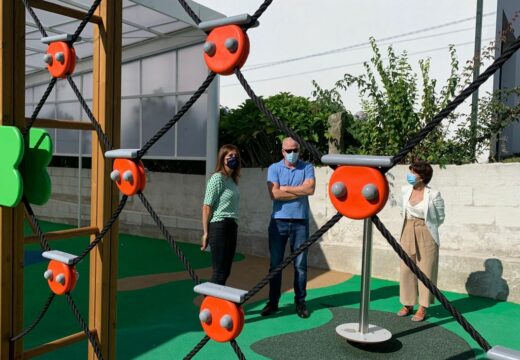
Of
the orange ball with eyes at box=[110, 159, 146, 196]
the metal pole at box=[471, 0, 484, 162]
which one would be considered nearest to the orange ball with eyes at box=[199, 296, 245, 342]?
the orange ball with eyes at box=[110, 159, 146, 196]

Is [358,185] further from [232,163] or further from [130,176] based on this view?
[232,163]

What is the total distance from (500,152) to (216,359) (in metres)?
4.11

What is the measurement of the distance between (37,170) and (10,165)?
0.10 metres

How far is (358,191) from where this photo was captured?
0.77 m

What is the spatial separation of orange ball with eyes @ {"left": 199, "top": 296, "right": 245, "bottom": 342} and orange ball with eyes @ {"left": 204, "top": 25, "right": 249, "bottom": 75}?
44 centimetres

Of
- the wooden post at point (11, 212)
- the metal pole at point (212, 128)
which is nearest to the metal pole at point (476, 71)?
the metal pole at point (212, 128)

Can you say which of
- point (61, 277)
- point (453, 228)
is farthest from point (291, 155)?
point (61, 277)

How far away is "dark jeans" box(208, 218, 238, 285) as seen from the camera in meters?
3.96

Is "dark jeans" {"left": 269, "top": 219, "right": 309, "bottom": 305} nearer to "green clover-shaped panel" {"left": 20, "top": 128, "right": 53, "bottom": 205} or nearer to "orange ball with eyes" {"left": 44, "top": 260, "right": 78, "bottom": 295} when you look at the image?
"green clover-shaped panel" {"left": 20, "top": 128, "right": 53, "bottom": 205}

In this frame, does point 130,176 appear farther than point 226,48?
Yes

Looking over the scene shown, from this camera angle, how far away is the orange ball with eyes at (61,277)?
1376 mm

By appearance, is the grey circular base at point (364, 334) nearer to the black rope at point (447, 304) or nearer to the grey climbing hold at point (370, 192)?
the black rope at point (447, 304)

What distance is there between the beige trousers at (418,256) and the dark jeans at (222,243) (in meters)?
1.50

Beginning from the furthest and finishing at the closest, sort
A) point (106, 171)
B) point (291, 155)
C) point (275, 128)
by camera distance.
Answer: point (275, 128)
point (291, 155)
point (106, 171)
